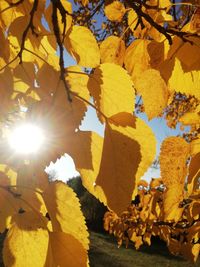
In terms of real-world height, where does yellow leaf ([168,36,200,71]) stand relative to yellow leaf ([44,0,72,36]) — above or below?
below

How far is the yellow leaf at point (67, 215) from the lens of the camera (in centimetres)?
62

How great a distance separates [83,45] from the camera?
2.71 ft

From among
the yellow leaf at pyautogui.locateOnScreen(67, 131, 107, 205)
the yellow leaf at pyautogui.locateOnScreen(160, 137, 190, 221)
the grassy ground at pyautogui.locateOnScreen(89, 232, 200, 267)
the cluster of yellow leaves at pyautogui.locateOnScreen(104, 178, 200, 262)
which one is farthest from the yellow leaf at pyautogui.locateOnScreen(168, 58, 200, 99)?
the grassy ground at pyautogui.locateOnScreen(89, 232, 200, 267)

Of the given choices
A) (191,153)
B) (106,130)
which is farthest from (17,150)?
(191,153)

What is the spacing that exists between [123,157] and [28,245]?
25 centimetres

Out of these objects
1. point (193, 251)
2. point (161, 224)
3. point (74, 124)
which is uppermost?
point (74, 124)

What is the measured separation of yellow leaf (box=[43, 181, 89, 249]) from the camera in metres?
0.62

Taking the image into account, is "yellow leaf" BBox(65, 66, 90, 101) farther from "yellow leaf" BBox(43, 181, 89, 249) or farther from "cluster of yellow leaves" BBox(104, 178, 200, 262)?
"cluster of yellow leaves" BBox(104, 178, 200, 262)

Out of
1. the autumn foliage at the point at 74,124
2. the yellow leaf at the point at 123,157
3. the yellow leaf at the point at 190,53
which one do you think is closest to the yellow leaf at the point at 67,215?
the autumn foliage at the point at 74,124

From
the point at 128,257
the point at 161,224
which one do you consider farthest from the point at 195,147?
the point at 128,257

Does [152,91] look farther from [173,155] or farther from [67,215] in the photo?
[67,215]

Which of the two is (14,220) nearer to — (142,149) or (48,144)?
(48,144)

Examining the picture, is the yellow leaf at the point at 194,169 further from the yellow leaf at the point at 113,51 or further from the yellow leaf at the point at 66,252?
the yellow leaf at the point at 113,51

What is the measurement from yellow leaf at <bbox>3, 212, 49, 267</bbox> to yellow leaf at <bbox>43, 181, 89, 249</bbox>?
3 centimetres
